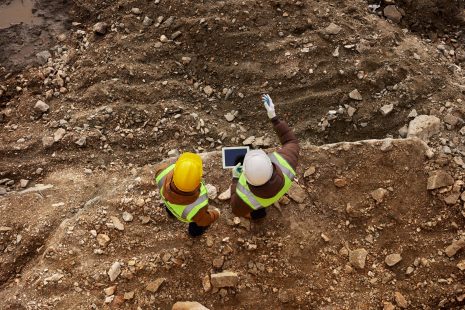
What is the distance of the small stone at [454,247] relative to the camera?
13.6ft

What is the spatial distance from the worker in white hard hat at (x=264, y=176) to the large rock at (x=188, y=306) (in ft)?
2.88

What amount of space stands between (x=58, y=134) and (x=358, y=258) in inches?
141

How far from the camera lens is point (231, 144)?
17.5ft

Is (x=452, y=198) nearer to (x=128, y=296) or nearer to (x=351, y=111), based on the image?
(x=351, y=111)

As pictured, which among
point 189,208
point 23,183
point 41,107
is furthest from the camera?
point 41,107

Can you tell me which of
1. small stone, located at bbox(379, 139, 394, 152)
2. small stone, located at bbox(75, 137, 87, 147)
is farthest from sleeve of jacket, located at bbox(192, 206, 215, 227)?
small stone, located at bbox(75, 137, 87, 147)

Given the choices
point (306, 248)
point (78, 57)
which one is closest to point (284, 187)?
point (306, 248)

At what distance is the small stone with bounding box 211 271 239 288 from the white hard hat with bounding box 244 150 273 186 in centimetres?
102

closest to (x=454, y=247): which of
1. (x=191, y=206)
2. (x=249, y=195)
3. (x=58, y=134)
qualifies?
(x=249, y=195)

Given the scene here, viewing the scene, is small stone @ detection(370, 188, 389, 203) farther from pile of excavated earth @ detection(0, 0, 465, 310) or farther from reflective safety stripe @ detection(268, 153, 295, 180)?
reflective safety stripe @ detection(268, 153, 295, 180)

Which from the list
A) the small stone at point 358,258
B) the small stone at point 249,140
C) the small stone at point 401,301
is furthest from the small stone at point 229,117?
the small stone at point 401,301

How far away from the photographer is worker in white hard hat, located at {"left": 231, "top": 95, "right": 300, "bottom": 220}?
346 centimetres

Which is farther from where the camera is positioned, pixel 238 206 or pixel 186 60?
pixel 186 60

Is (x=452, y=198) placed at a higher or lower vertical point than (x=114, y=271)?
higher
